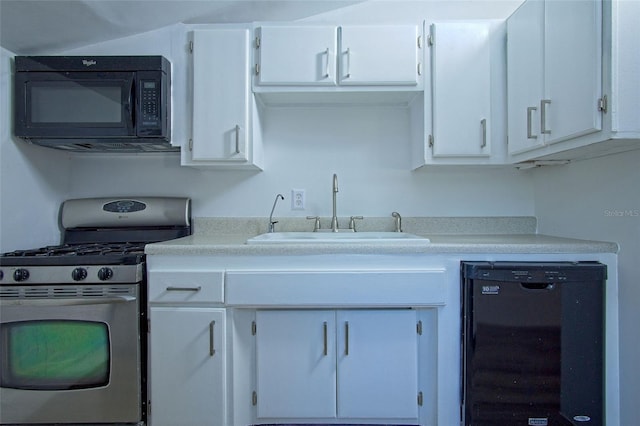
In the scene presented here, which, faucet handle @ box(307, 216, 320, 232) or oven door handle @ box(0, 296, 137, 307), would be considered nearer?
oven door handle @ box(0, 296, 137, 307)

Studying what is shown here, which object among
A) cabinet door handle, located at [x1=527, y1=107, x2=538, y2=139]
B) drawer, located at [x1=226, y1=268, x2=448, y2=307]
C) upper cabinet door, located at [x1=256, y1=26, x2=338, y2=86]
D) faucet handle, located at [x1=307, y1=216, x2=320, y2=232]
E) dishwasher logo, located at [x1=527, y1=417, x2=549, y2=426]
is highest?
upper cabinet door, located at [x1=256, y1=26, x2=338, y2=86]

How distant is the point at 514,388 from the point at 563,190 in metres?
0.97

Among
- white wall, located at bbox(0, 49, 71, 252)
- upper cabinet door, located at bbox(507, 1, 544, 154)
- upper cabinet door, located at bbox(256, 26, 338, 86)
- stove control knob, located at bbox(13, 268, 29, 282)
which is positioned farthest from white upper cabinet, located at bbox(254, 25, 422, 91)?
stove control knob, located at bbox(13, 268, 29, 282)

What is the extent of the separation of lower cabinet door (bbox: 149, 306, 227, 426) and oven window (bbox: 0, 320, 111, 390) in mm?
A: 218

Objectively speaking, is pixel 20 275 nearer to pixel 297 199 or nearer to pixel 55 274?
→ pixel 55 274

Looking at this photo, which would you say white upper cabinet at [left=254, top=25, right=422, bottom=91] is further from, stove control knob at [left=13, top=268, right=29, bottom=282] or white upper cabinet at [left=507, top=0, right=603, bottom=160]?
stove control knob at [left=13, top=268, right=29, bottom=282]

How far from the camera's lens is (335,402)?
1.52 meters

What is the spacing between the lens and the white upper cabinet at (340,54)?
174 centimetres

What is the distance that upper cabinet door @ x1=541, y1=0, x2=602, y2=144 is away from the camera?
1.20 m

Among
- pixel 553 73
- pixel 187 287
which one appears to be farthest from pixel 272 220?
pixel 553 73

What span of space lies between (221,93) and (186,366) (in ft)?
4.10

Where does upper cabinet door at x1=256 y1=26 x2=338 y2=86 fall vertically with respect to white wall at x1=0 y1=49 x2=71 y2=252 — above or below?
above

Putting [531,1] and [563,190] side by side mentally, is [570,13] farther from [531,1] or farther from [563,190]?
[563,190]

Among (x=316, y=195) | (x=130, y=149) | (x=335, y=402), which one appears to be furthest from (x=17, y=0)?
(x=335, y=402)
